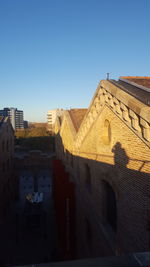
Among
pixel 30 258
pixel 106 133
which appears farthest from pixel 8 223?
pixel 106 133

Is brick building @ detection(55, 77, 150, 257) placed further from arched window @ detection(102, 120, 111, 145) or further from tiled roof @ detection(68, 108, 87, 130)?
tiled roof @ detection(68, 108, 87, 130)

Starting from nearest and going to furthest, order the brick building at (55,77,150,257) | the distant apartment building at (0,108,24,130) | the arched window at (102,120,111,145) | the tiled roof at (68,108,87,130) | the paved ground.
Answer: the brick building at (55,77,150,257) → the arched window at (102,120,111,145) → the paved ground → the tiled roof at (68,108,87,130) → the distant apartment building at (0,108,24,130)

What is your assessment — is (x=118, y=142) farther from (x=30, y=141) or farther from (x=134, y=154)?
(x=30, y=141)

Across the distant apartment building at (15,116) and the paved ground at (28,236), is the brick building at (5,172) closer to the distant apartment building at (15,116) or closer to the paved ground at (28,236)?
the paved ground at (28,236)

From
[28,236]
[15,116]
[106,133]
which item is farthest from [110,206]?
[15,116]

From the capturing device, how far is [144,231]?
16.5ft

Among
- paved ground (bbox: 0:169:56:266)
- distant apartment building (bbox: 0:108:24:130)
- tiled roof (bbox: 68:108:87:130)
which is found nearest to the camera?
paved ground (bbox: 0:169:56:266)

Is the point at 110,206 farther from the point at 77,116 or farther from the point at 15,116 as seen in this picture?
the point at 15,116

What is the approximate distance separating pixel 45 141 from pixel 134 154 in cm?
4778

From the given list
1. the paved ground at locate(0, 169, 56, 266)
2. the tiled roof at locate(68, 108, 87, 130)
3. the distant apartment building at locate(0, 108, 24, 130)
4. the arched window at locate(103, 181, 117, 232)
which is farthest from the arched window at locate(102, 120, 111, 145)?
the distant apartment building at locate(0, 108, 24, 130)

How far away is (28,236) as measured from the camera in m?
16.7

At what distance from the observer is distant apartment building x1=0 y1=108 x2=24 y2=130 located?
113637 mm

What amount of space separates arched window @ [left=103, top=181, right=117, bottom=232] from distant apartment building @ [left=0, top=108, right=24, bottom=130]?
10971cm

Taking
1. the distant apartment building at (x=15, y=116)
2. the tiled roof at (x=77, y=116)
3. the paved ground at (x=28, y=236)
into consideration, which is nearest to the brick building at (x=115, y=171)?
Answer: the tiled roof at (x=77, y=116)
